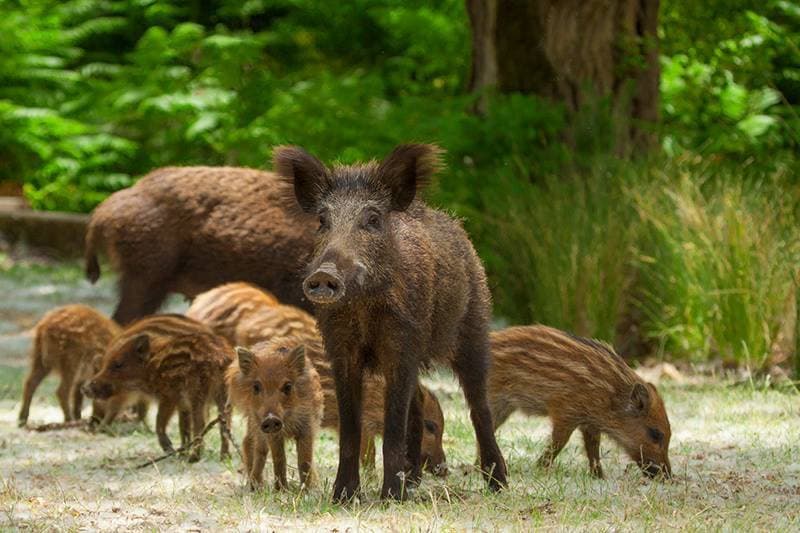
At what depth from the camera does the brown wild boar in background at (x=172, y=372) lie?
7.02 m

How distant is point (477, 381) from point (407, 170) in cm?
109

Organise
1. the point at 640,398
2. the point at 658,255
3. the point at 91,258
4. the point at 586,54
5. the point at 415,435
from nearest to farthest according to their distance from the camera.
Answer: the point at 415,435
the point at 640,398
the point at 91,258
the point at 658,255
the point at 586,54

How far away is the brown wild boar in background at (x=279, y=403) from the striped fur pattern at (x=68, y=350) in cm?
238

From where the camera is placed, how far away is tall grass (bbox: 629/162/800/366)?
9164 millimetres

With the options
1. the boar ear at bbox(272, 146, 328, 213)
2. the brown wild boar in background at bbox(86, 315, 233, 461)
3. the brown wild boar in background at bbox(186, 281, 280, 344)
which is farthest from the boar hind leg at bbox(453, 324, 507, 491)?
the brown wild boar in background at bbox(186, 281, 280, 344)

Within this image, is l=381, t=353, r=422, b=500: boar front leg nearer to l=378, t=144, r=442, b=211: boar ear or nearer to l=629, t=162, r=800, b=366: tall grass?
l=378, t=144, r=442, b=211: boar ear

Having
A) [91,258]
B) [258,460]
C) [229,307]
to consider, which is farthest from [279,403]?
[91,258]

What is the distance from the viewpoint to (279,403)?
19.3 ft

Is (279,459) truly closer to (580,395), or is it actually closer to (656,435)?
(580,395)

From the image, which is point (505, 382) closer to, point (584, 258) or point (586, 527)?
point (586, 527)

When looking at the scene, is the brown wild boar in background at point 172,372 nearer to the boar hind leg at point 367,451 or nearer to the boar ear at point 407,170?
the boar hind leg at point 367,451

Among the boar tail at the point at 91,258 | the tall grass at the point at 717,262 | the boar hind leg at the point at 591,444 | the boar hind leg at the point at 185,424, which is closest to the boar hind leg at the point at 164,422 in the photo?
the boar hind leg at the point at 185,424

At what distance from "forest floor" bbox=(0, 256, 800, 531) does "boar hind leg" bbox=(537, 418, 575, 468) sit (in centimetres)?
9

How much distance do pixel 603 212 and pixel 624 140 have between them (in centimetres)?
159
